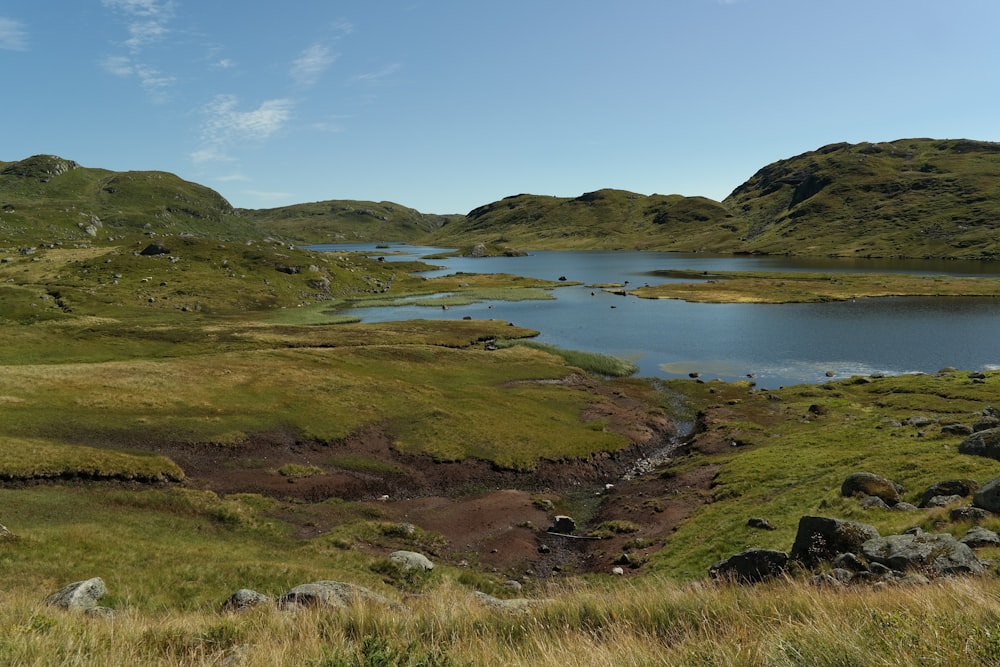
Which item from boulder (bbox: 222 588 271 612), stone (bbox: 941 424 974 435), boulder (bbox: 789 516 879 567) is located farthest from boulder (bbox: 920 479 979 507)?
boulder (bbox: 222 588 271 612)

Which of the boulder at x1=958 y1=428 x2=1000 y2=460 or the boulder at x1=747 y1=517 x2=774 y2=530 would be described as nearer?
the boulder at x1=747 y1=517 x2=774 y2=530

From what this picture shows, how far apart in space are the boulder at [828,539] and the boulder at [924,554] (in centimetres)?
101

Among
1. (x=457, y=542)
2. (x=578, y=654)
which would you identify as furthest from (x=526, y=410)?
(x=578, y=654)

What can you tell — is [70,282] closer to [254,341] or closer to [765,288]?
[254,341]

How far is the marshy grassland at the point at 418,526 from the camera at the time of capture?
826 cm

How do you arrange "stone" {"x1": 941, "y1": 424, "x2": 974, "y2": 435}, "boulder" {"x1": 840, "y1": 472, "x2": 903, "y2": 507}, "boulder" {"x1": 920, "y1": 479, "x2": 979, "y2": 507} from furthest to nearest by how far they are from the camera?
"stone" {"x1": 941, "y1": 424, "x2": 974, "y2": 435}
"boulder" {"x1": 840, "y1": 472, "x2": 903, "y2": 507}
"boulder" {"x1": 920, "y1": 479, "x2": 979, "y2": 507}

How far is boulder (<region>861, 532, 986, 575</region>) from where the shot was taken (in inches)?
541

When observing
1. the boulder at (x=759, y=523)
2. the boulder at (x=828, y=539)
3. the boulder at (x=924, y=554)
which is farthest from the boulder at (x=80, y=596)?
the boulder at (x=759, y=523)

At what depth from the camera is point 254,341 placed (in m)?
90.1

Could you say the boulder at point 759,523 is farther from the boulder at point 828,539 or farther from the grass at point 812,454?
the boulder at point 828,539

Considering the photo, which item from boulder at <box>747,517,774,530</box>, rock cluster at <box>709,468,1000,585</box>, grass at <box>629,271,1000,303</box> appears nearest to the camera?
rock cluster at <box>709,468,1000,585</box>

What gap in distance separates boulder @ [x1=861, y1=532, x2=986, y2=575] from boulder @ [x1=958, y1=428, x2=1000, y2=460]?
1912 cm

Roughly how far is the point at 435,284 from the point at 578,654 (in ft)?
633

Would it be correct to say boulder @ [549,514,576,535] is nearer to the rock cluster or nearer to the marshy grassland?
the marshy grassland
